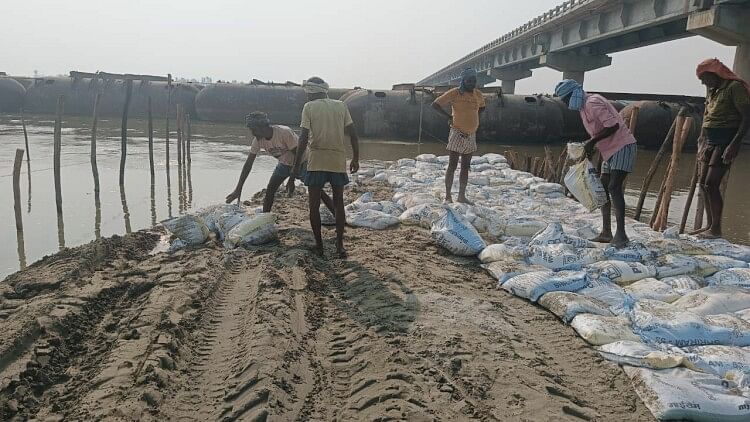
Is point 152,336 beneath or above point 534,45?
beneath

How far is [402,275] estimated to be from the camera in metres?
4.11

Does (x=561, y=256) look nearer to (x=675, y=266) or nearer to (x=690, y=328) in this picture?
(x=675, y=266)

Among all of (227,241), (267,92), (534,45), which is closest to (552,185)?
(227,241)

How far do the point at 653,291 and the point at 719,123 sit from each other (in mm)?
2164

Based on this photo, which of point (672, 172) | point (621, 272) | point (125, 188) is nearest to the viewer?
point (621, 272)

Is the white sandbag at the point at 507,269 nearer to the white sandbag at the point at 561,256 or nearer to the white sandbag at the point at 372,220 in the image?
the white sandbag at the point at 561,256

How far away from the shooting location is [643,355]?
2686 mm

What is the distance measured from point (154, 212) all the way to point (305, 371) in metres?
5.72

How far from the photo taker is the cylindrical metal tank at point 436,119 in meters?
19.8

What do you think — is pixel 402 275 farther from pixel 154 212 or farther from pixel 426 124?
pixel 426 124

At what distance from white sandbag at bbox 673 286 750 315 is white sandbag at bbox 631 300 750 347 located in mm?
166

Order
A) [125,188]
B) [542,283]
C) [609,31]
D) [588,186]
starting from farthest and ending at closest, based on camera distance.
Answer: [609,31], [125,188], [588,186], [542,283]

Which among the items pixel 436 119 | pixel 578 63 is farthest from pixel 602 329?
pixel 578 63

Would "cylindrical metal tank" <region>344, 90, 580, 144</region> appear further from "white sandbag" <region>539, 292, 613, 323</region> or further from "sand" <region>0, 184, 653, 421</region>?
"white sandbag" <region>539, 292, 613, 323</region>
